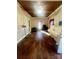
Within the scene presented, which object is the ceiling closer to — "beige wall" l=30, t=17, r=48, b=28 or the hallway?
the hallway

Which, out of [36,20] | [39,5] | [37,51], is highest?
[39,5]

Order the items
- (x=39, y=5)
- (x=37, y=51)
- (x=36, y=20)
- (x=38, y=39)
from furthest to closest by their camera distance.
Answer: (x=36, y=20) < (x=38, y=39) < (x=39, y=5) < (x=37, y=51)

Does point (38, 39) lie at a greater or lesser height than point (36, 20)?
lesser

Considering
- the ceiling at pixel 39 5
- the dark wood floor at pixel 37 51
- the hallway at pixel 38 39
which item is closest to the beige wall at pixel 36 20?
the hallway at pixel 38 39

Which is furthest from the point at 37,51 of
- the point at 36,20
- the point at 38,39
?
the point at 36,20

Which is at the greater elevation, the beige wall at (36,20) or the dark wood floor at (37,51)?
the beige wall at (36,20)

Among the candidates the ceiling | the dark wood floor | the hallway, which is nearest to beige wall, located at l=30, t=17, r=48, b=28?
the hallway

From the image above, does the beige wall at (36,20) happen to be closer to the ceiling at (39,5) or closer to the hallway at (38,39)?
the hallway at (38,39)

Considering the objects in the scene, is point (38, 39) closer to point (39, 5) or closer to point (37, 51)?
point (39, 5)

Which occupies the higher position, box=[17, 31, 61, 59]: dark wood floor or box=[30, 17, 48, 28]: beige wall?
box=[30, 17, 48, 28]: beige wall
